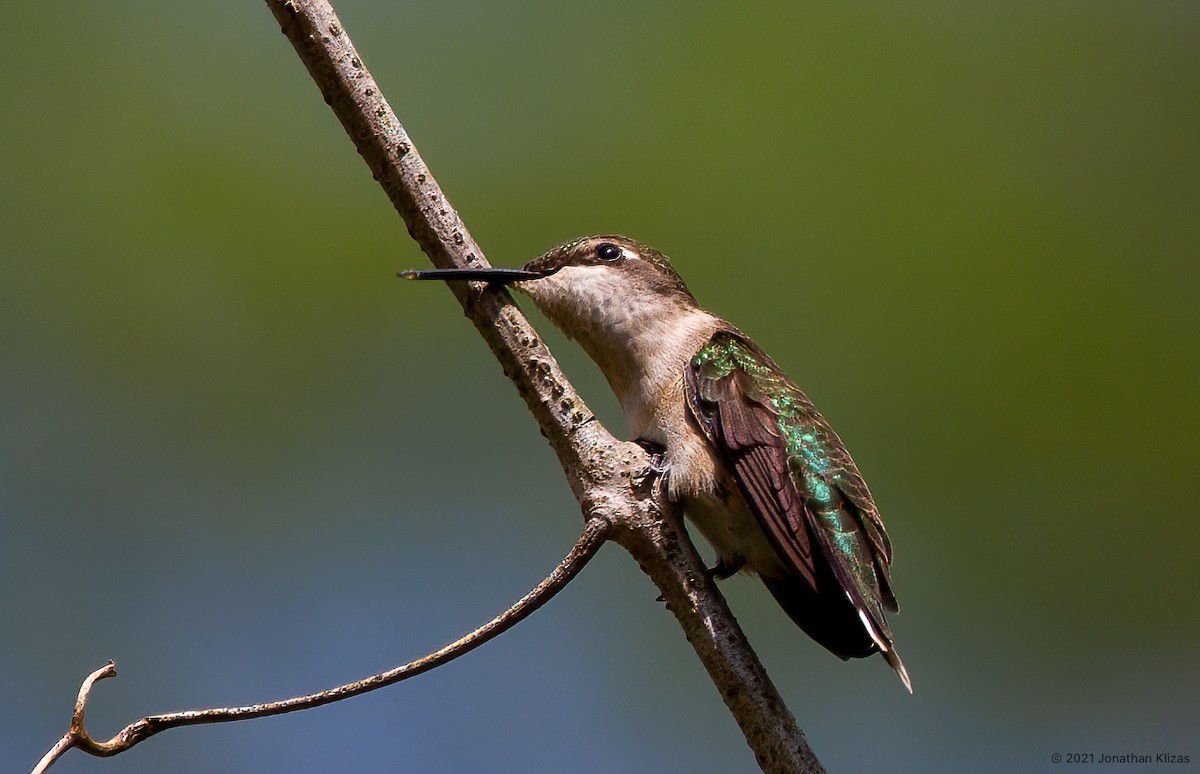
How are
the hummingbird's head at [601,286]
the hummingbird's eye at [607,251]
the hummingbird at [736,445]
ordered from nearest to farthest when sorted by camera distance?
1. the hummingbird at [736,445]
2. the hummingbird's head at [601,286]
3. the hummingbird's eye at [607,251]

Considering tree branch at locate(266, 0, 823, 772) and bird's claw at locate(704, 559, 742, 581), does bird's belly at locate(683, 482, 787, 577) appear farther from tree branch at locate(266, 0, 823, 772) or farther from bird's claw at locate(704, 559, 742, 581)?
tree branch at locate(266, 0, 823, 772)

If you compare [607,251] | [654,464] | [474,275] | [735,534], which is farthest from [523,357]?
[607,251]

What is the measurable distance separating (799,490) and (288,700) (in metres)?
1.77

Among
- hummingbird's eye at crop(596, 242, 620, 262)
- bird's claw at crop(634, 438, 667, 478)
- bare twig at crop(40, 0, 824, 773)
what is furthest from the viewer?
hummingbird's eye at crop(596, 242, 620, 262)

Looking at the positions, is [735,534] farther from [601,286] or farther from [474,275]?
[474,275]

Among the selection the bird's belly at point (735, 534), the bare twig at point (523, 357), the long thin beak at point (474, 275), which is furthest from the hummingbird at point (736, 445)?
the bare twig at point (523, 357)

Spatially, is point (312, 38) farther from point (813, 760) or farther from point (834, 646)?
point (834, 646)

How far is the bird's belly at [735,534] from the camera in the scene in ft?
10.8

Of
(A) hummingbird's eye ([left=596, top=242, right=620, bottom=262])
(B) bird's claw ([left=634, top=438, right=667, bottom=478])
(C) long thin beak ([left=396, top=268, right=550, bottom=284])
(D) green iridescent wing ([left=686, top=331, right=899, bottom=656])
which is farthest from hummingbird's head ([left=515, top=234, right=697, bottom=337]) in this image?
(C) long thin beak ([left=396, top=268, right=550, bottom=284])

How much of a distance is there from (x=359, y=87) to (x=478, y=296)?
60 cm

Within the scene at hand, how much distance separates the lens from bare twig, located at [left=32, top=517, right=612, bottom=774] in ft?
7.15

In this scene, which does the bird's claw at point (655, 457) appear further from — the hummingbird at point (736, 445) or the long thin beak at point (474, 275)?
the long thin beak at point (474, 275)

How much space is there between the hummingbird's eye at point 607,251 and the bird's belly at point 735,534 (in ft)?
3.58

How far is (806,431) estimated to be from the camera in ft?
11.7
